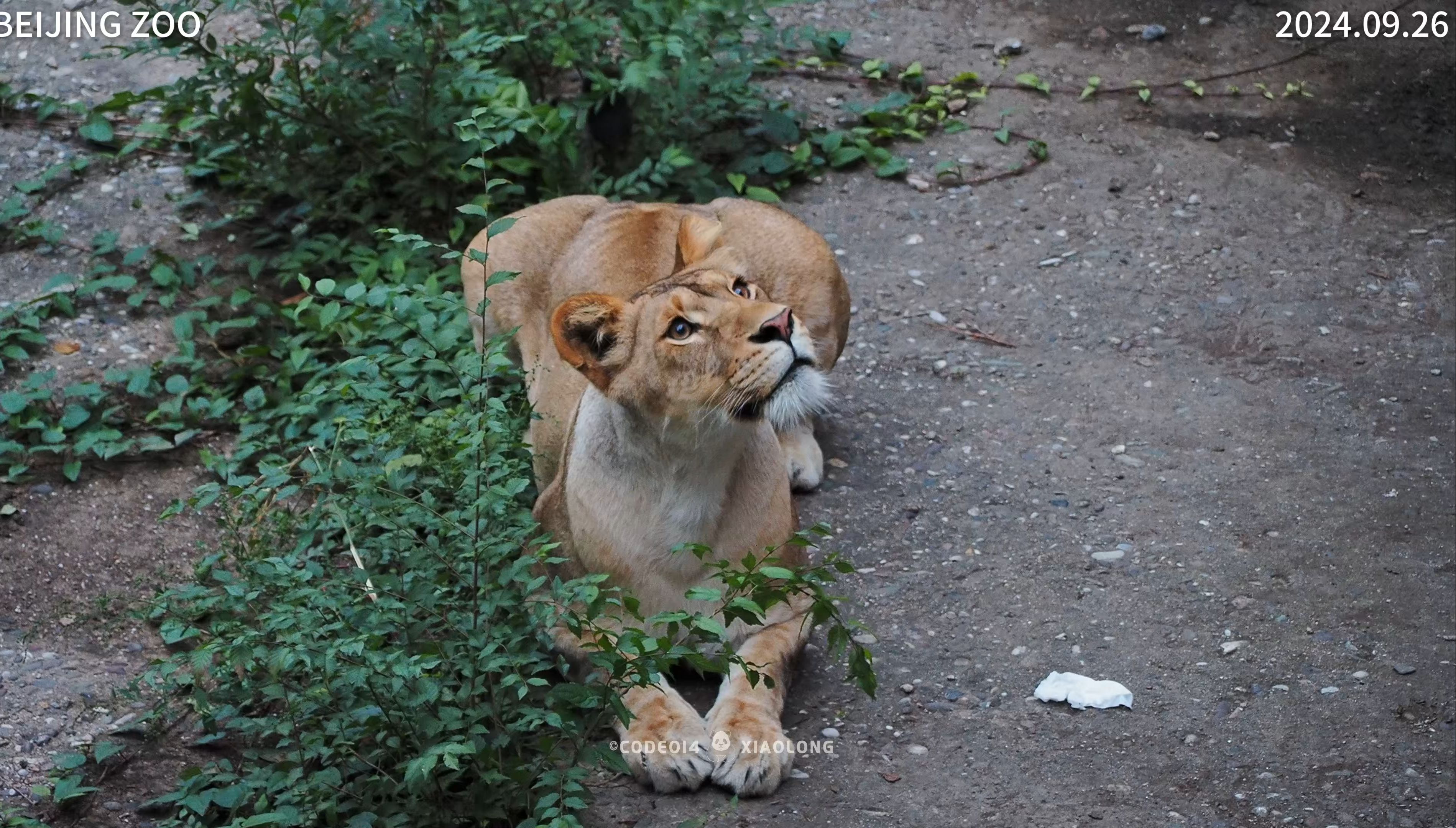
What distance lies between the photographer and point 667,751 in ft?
13.4

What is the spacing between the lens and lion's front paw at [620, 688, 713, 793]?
4.07 m

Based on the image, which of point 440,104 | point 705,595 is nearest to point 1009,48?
point 440,104

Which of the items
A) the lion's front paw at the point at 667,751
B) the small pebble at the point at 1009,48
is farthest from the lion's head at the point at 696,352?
the small pebble at the point at 1009,48

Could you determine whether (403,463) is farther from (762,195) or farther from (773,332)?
(762,195)

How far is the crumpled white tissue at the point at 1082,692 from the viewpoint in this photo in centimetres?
451

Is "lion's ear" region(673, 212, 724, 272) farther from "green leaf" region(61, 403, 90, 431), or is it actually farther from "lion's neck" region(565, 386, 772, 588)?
"green leaf" region(61, 403, 90, 431)

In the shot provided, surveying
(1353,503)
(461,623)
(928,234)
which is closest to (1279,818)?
(1353,503)

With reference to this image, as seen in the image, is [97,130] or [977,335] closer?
[977,335]

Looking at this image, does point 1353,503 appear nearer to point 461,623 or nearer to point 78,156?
point 461,623

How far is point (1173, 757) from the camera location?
4.28 metres

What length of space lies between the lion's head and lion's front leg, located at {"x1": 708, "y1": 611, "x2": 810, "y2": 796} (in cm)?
71

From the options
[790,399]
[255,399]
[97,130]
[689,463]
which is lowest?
[255,399]

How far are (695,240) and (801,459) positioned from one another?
1181mm

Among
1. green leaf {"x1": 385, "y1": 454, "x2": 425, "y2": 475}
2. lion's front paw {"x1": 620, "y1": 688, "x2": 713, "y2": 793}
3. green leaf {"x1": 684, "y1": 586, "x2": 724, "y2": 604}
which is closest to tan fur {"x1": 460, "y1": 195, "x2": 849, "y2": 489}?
green leaf {"x1": 385, "y1": 454, "x2": 425, "y2": 475}
